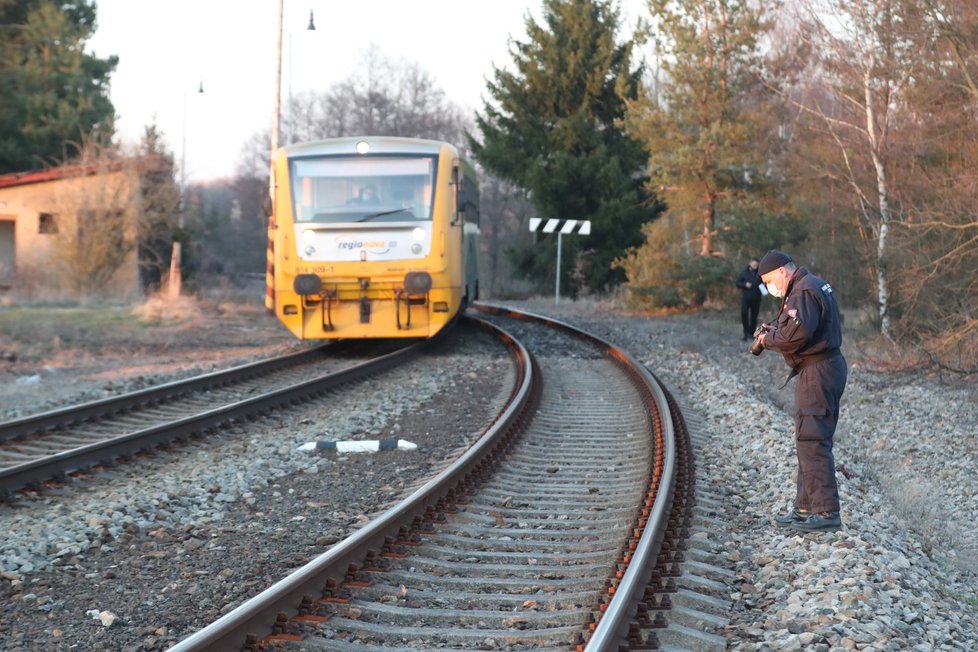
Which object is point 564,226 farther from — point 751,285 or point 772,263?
point 772,263

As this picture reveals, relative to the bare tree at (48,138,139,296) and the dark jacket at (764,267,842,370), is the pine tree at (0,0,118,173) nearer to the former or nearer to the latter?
the bare tree at (48,138,139,296)

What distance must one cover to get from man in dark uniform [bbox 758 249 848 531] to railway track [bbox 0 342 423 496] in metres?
4.99

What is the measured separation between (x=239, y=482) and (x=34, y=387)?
630cm

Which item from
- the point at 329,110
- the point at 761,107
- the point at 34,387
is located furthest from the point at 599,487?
the point at 329,110

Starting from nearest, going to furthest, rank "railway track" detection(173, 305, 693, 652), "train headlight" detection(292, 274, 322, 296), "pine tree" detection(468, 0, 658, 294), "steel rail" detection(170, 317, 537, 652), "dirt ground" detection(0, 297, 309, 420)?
"steel rail" detection(170, 317, 537, 652)
"railway track" detection(173, 305, 693, 652)
"dirt ground" detection(0, 297, 309, 420)
"train headlight" detection(292, 274, 322, 296)
"pine tree" detection(468, 0, 658, 294)

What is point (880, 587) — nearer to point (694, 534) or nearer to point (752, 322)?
point (694, 534)

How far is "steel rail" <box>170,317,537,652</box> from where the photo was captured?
4.29 m

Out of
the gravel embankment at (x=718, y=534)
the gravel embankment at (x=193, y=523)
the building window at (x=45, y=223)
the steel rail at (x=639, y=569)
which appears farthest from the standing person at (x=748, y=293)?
the building window at (x=45, y=223)

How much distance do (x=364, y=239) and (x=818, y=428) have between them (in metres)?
9.84

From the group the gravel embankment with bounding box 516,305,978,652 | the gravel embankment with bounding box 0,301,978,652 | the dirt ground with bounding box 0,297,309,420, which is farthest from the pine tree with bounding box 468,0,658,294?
the gravel embankment with bounding box 0,301,978,652

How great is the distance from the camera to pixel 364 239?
1529 cm

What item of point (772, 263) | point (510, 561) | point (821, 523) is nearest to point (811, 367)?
point (772, 263)

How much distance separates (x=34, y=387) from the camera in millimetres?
12984

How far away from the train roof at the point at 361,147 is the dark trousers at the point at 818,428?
32.9 ft
